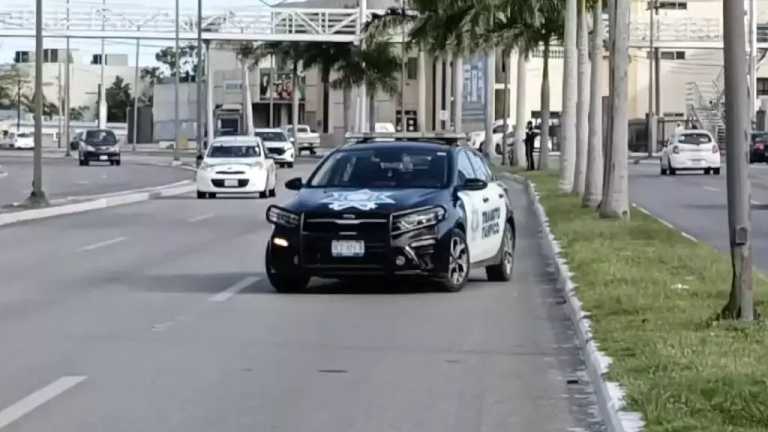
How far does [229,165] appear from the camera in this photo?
43125 mm

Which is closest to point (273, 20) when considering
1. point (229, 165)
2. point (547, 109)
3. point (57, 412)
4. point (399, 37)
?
point (399, 37)

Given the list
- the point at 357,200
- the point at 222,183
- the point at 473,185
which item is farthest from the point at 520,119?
the point at 357,200

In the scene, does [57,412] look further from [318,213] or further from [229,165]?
[229,165]

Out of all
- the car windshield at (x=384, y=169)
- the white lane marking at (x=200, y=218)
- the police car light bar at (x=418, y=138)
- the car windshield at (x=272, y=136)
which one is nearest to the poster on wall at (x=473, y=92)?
the car windshield at (x=272, y=136)

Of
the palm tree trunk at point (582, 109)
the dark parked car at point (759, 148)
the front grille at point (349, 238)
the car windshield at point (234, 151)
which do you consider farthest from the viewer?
the dark parked car at point (759, 148)

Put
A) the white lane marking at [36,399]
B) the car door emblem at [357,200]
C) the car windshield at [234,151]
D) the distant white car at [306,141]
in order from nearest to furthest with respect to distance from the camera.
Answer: the white lane marking at [36,399] < the car door emblem at [357,200] < the car windshield at [234,151] < the distant white car at [306,141]

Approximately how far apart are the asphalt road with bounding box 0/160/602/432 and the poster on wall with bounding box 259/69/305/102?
329 ft

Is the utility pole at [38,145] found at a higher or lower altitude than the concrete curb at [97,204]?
higher

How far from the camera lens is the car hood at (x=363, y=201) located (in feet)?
57.2

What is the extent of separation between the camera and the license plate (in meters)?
17.4

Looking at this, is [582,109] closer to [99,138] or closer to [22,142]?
[99,138]

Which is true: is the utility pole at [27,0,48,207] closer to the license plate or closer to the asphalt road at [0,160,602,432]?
the asphalt road at [0,160,602,432]

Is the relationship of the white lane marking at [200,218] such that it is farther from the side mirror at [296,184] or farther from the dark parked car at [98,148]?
the dark parked car at [98,148]

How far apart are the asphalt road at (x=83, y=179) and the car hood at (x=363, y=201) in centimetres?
2336
